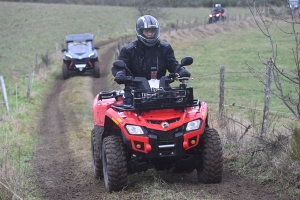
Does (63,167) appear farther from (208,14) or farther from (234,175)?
(208,14)

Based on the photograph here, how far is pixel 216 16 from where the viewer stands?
44.5 m

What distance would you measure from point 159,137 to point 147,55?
1.42 m

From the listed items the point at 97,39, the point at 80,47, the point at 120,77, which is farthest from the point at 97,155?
the point at 97,39

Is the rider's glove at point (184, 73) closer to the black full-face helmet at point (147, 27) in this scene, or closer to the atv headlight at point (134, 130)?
the black full-face helmet at point (147, 27)

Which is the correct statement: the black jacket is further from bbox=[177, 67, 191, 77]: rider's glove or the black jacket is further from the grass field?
the grass field

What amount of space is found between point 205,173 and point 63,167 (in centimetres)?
333

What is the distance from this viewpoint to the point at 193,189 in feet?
22.4

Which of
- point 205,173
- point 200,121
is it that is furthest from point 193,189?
point 200,121

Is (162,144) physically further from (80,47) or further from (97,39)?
(97,39)

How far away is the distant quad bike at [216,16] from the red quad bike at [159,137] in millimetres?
37193

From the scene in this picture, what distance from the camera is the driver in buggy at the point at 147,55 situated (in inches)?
300

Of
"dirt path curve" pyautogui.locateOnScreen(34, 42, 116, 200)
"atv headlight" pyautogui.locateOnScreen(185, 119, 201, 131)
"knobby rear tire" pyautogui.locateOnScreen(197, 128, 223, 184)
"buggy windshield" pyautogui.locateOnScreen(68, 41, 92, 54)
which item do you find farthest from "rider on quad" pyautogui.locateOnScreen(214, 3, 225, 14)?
"atv headlight" pyautogui.locateOnScreen(185, 119, 201, 131)

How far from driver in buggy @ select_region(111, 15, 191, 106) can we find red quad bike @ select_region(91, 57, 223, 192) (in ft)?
0.90

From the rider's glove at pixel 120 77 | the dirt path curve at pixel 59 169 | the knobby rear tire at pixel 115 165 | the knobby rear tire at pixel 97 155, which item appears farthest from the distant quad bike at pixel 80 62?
the knobby rear tire at pixel 115 165
